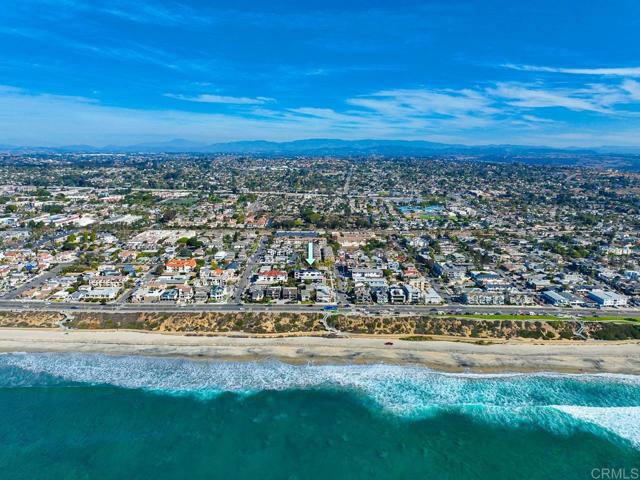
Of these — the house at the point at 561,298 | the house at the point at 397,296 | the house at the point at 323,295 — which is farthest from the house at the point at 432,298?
the house at the point at 561,298

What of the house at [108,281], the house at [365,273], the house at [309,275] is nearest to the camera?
the house at [108,281]

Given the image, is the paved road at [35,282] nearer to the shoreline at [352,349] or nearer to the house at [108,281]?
the house at [108,281]

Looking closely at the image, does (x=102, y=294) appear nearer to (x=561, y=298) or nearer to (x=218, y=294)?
(x=218, y=294)

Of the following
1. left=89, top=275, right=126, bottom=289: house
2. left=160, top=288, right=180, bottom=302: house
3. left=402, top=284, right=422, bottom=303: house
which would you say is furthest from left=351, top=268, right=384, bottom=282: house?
left=89, top=275, right=126, bottom=289: house

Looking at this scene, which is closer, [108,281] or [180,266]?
[108,281]

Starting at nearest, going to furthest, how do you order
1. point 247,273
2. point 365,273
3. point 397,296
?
point 397,296 → point 365,273 → point 247,273

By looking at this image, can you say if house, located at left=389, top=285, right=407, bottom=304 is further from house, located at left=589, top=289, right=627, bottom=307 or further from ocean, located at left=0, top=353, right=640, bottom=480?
house, located at left=589, top=289, right=627, bottom=307

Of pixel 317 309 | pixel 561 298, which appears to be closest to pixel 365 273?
pixel 317 309

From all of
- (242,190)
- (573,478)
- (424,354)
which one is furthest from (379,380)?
(242,190)
